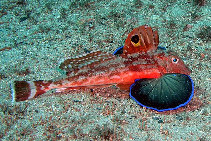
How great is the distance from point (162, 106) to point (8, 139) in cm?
254

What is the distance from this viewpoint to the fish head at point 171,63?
3631mm

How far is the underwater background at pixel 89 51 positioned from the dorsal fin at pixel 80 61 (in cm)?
66

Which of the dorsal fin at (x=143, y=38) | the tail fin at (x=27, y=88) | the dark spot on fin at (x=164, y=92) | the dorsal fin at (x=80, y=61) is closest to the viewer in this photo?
the dark spot on fin at (x=164, y=92)

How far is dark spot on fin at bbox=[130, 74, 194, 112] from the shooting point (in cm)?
328

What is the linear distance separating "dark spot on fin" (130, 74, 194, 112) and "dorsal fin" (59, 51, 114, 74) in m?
0.76

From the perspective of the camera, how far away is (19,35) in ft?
17.6

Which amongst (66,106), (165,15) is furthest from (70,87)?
(165,15)

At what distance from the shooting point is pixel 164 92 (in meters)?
3.43

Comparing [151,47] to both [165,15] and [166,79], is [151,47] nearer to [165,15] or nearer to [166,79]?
[166,79]

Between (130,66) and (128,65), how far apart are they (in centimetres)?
4

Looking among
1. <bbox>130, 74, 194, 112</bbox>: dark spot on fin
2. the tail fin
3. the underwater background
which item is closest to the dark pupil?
<bbox>130, 74, 194, 112</bbox>: dark spot on fin

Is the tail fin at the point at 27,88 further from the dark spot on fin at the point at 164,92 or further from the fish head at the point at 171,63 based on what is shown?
the fish head at the point at 171,63

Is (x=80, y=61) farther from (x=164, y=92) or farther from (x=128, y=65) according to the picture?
(x=164, y=92)

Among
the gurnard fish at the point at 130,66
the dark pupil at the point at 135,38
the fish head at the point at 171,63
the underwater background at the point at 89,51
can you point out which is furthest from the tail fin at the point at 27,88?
the fish head at the point at 171,63
